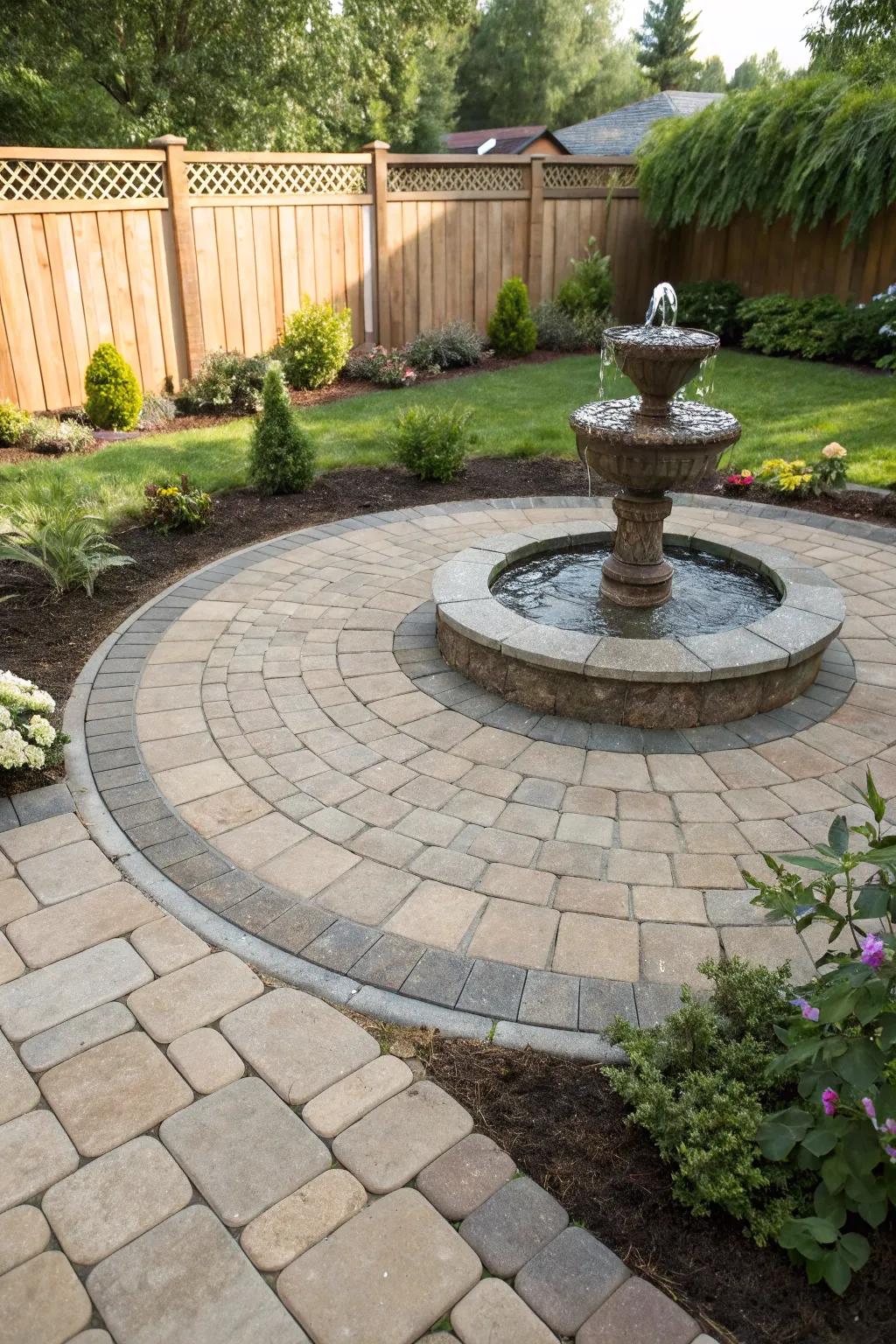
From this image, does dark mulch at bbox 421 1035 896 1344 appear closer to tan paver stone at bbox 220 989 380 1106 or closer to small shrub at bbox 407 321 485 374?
tan paver stone at bbox 220 989 380 1106

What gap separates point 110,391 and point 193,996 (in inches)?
304

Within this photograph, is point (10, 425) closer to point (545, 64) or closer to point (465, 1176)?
point (465, 1176)

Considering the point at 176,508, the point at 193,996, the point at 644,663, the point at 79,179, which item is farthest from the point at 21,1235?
the point at 79,179

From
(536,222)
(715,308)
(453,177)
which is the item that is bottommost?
(715,308)

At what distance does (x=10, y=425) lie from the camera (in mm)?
8492

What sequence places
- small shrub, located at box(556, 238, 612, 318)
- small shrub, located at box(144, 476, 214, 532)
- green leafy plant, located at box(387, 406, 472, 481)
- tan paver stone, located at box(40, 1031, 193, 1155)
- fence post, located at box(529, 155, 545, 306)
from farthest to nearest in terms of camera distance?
1. small shrub, located at box(556, 238, 612, 318)
2. fence post, located at box(529, 155, 545, 306)
3. green leafy plant, located at box(387, 406, 472, 481)
4. small shrub, located at box(144, 476, 214, 532)
5. tan paver stone, located at box(40, 1031, 193, 1155)

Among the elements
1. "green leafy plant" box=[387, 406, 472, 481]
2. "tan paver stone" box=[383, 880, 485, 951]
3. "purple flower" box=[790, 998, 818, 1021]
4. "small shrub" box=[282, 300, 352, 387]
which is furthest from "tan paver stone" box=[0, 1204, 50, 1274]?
"small shrub" box=[282, 300, 352, 387]

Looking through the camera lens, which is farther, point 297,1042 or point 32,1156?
point 297,1042

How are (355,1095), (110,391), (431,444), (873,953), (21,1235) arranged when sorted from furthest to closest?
(110,391) → (431,444) → (355,1095) → (21,1235) → (873,953)

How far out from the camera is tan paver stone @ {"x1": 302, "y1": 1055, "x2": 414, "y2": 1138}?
7.47ft

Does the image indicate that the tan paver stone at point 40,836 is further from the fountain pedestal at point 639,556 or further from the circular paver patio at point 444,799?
the fountain pedestal at point 639,556

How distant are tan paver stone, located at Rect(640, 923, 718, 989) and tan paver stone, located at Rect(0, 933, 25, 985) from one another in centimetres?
185

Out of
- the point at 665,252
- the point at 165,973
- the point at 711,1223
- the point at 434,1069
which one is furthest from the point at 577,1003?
the point at 665,252

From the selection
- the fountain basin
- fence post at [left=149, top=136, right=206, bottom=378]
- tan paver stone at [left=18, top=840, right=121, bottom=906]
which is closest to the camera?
tan paver stone at [left=18, top=840, right=121, bottom=906]
